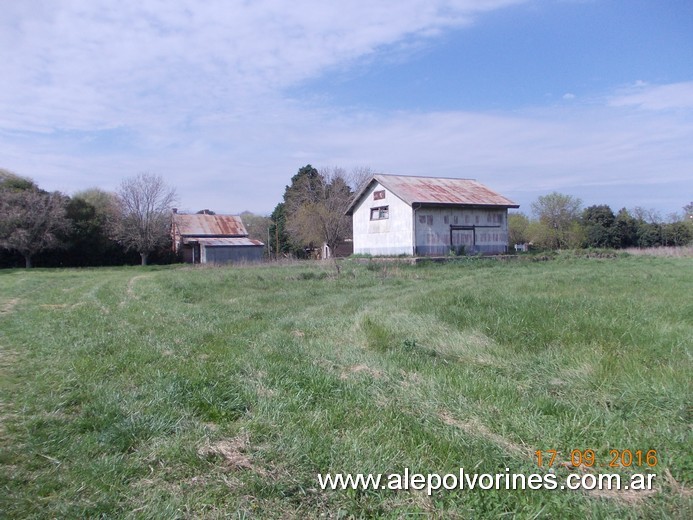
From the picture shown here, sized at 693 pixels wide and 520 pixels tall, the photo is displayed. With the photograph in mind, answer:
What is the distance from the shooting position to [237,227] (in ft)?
187

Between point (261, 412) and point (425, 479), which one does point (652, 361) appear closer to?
point (425, 479)

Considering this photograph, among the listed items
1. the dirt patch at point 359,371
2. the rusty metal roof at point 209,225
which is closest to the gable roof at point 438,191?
the rusty metal roof at point 209,225

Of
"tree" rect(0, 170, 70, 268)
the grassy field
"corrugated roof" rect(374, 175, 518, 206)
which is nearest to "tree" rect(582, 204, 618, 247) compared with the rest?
"corrugated roof" rect(374, 175, 518, 206)

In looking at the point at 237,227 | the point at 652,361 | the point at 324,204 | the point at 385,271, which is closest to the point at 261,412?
the point at 652,361

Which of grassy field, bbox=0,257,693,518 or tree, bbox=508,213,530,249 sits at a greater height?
tree, bbox=508,213,530,249

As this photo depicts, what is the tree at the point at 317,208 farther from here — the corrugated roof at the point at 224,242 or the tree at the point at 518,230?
the tree at the point at 518,230

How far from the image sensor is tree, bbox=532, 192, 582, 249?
57.0 meters

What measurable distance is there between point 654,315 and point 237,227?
171 feet

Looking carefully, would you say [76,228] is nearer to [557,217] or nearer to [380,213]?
[380,213]

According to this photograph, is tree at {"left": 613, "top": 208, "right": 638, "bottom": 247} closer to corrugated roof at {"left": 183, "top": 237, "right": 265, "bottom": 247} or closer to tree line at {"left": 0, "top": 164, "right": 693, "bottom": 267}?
tree line at {"left": 0, "top": 164, "right": 693, "bottom": 267}

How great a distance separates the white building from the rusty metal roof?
23394 millimetres

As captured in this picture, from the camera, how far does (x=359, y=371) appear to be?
239 inches

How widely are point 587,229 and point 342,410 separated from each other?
56.7m

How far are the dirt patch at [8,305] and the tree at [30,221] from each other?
2698cm
